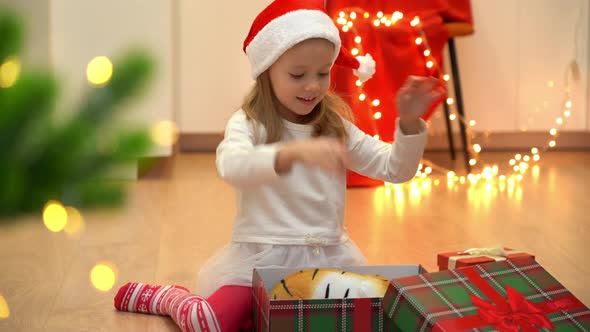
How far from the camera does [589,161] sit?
10.1ft

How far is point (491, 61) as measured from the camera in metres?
3.15

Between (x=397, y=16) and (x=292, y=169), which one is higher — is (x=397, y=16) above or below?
above

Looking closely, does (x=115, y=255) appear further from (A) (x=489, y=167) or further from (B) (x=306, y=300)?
(A) (x=489, y=167)

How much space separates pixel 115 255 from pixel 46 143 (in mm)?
1439

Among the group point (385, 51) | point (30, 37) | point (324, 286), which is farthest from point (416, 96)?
point (385, 51)

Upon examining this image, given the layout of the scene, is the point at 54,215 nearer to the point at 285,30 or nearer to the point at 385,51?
the point at 285,30

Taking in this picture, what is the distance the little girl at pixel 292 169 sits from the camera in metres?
1.29

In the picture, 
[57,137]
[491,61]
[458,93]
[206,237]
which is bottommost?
[206,237]

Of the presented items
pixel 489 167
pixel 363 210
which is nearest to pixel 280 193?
pixel 363 210

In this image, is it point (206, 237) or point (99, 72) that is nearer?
point (99, 72)

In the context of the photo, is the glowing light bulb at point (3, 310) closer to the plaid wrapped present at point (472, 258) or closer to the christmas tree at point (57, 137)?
the plaid wrapped present at point (472, 258)

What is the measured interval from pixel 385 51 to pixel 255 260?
57.7 inches

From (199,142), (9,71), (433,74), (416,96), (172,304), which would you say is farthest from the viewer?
(199,142)

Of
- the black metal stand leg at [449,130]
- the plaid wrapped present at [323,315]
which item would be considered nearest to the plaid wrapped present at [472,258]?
the plaid wrapped present at [323,315]
